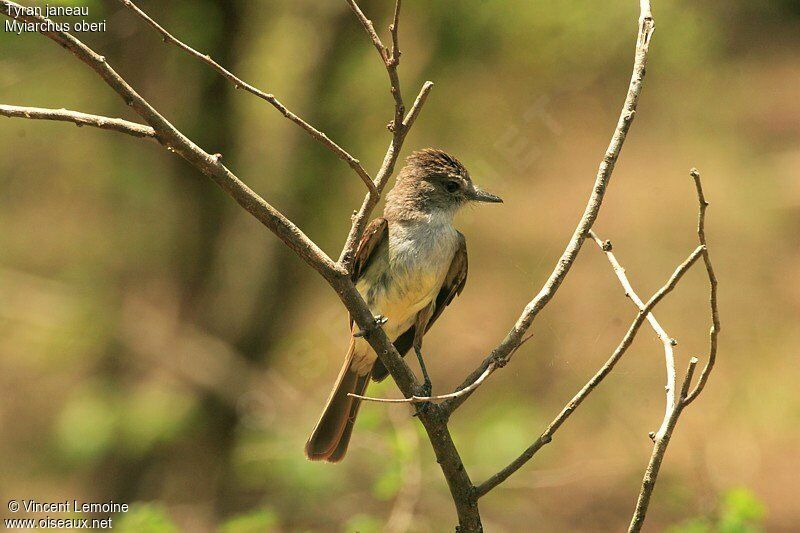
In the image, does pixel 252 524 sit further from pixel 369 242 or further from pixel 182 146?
pixel 182 146

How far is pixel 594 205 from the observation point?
2504mm

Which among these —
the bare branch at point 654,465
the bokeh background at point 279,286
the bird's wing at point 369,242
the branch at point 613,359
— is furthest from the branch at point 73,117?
the bokeh background at point 279,286

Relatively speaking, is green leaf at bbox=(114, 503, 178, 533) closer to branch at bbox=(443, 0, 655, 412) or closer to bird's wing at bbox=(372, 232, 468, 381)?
bird's wing at bbox=(372, 232, 468, 381)

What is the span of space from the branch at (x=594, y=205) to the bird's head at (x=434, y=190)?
1834 millimetres

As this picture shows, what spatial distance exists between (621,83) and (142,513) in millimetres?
5064

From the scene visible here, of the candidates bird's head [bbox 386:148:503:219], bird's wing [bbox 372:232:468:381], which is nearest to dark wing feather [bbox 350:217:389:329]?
bird's head [bbox 386:148:503:219]

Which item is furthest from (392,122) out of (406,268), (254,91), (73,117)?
(406,268)

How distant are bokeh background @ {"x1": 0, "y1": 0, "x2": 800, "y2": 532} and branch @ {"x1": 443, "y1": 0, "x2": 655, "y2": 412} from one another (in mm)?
2148

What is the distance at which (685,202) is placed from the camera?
9.78m

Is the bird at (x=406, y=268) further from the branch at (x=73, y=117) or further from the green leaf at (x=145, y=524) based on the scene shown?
the branch at (x=73, y=117)

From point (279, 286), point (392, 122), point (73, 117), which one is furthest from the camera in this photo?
point (279, 286)

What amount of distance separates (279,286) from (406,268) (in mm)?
2516

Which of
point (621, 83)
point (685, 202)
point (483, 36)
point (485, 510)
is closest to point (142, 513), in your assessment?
point (485, 510)

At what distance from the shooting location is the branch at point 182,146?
2.11m
